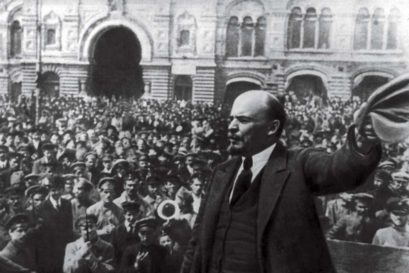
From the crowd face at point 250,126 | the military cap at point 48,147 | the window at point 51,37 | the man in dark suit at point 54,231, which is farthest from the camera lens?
the military cap at point 48,147

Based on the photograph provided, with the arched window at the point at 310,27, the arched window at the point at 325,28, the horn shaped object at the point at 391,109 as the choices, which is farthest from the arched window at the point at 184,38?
the horn shaped object at the point at 391,109

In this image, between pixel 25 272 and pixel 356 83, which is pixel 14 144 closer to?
pixel 25 272

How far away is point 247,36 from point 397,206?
149 centimetres

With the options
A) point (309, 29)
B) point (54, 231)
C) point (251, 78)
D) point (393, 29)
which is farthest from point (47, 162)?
point (393, 29)

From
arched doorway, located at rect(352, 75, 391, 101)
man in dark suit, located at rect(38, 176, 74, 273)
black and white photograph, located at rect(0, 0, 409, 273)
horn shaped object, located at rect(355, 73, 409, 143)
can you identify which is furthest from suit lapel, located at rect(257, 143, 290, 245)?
man in dark suit, located at rect(38, 176, 74, 273)

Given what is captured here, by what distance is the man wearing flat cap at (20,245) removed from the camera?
3652 millimetres

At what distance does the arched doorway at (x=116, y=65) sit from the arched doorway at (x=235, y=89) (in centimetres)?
64

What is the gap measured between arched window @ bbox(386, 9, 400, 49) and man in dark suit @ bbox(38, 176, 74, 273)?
2441 mm

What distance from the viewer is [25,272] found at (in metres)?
3.67

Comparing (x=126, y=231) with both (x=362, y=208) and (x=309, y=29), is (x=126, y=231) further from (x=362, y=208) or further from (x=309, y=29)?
(x=309, y=29)

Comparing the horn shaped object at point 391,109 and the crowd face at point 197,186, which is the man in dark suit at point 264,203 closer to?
the horn shaped object at point 391,109

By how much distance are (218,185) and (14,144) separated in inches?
109

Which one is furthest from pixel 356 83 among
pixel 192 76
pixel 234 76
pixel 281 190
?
pixel 281 190

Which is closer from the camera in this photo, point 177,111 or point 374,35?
point 374,35
